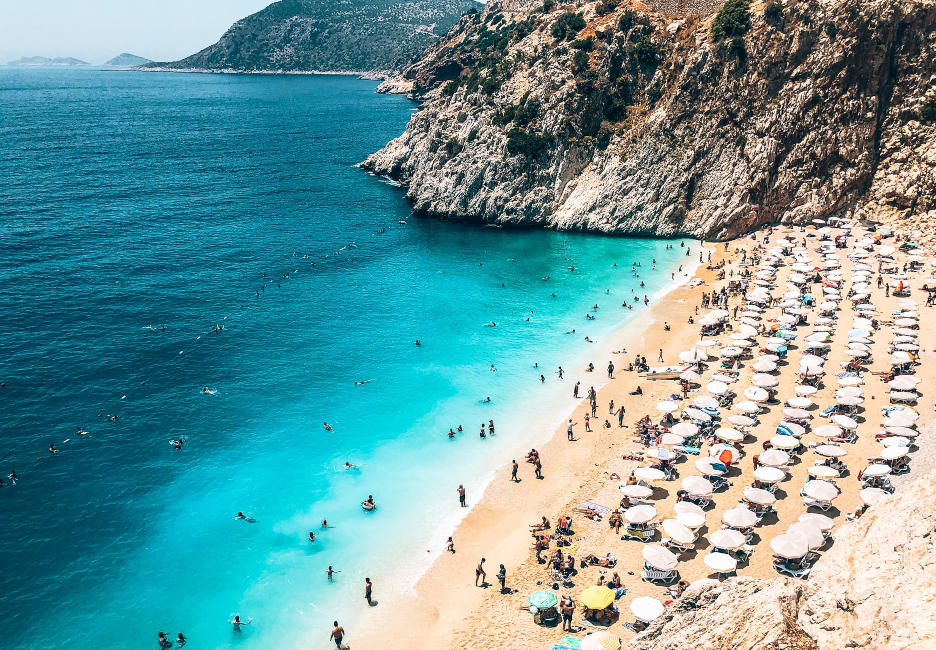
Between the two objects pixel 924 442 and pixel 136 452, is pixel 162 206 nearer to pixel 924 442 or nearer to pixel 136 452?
pixel 136 452

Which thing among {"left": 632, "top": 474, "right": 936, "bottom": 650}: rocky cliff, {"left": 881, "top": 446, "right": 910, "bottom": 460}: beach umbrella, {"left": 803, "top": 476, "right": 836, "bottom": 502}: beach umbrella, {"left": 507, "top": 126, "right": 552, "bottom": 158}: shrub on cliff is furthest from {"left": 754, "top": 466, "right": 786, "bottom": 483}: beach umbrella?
{"left": 507, "top": 126, "right": 552, "bottom": 158}: shrub on cliff

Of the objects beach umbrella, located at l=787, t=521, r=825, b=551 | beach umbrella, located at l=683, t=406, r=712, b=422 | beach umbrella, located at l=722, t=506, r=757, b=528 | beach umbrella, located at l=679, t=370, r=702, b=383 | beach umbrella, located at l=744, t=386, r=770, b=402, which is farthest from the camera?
beach umbrella, located at l=679, t=370, r=702, b=383

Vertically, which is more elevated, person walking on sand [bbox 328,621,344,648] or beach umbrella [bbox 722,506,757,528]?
beach umbrella [bbox 722,506,757,528]

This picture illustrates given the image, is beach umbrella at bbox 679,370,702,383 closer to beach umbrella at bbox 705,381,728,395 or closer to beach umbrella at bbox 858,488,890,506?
beach umbrella at bbox 705,381,728,395

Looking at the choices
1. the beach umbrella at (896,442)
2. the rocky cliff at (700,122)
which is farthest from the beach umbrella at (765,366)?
the rocky cliff at (700,122)

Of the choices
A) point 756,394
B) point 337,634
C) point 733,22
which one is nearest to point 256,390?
point 337,634
